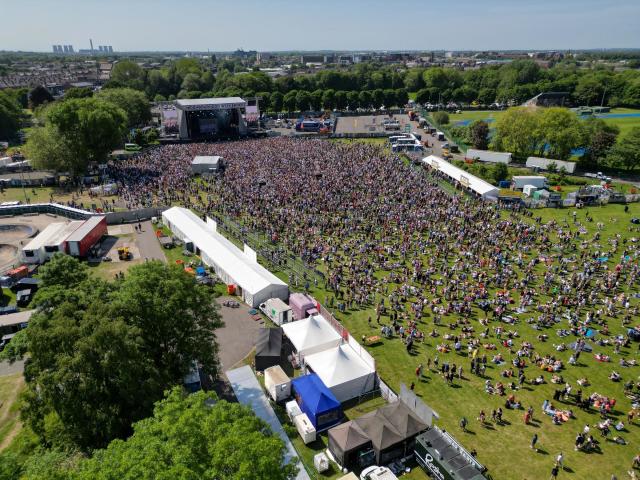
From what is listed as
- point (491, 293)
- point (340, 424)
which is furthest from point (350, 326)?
point (491, 293)

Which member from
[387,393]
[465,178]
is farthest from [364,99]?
[387,393]

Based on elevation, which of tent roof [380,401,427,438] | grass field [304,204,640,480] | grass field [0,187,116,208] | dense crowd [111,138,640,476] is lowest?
grass field [0,187,116,208]

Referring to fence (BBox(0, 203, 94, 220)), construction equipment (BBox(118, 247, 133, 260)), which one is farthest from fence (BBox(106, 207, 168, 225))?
construction equipment (BBox(118, 247, 133, 260))

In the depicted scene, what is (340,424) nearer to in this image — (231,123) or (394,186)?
(394,186)

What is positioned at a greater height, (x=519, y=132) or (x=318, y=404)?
(x=519, y=132)

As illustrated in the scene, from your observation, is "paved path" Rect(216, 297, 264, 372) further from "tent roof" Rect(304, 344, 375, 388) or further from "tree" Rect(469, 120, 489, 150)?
"tree" Rect(469, 120, 489, 150)

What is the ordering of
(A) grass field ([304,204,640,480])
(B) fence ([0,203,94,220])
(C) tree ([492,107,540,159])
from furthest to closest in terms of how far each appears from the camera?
(C) tree ([492,107,540,159]), (B) fence ([0,203,94,220]), (A) grass field ([304,204,640,480])

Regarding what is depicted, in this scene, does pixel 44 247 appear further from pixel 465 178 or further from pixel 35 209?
pixel 465 178
